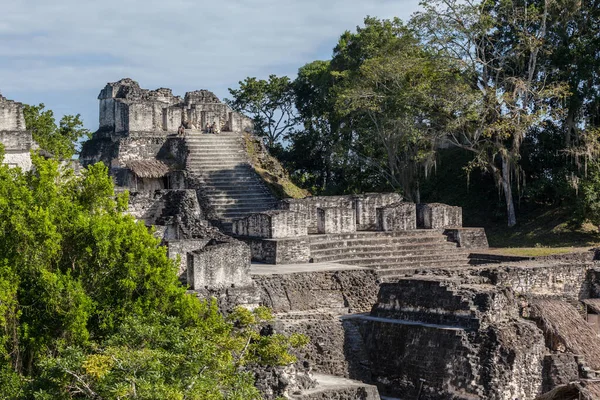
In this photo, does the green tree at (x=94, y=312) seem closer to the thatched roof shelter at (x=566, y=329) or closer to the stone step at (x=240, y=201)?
the thatched roof shelter at (x=566, y=329)

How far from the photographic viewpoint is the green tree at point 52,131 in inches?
1174

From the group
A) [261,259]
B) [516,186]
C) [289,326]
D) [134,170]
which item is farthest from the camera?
[516,186]

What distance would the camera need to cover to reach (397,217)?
80.2ft

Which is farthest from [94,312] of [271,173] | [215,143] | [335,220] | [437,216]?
[215,143]

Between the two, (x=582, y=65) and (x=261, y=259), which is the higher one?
(x=582, y=65)

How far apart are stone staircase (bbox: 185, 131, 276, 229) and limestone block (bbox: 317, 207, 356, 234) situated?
90.0 inches

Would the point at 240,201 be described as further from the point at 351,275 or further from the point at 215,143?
the point at 351,275

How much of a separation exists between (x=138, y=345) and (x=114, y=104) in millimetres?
18296

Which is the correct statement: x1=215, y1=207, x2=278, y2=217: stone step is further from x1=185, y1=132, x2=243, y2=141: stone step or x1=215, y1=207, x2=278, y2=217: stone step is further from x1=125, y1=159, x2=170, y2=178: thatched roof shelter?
x1=185, y1=132, x2=243, y2=141: stone step

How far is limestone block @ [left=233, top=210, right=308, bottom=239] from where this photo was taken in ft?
72.5

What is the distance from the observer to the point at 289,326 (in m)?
16.9

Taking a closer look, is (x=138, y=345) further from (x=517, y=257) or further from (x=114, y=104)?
(x=114, y=104)

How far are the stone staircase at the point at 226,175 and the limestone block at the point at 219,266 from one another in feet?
19.2

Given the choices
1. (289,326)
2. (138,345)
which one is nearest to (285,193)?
(289,326)
